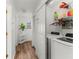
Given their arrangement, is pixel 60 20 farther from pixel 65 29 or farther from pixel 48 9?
pixel 48 9

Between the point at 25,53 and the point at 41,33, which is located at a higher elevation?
the point at 41,33

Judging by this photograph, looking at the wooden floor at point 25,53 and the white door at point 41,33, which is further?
the wooden floor at point 25,53

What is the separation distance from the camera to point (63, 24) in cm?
274

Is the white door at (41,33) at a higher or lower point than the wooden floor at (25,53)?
higher

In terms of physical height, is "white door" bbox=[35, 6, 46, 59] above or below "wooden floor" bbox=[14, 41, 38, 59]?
above

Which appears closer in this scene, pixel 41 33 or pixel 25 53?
pixel 41 33

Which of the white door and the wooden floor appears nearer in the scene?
the white door

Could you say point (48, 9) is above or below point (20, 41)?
above
